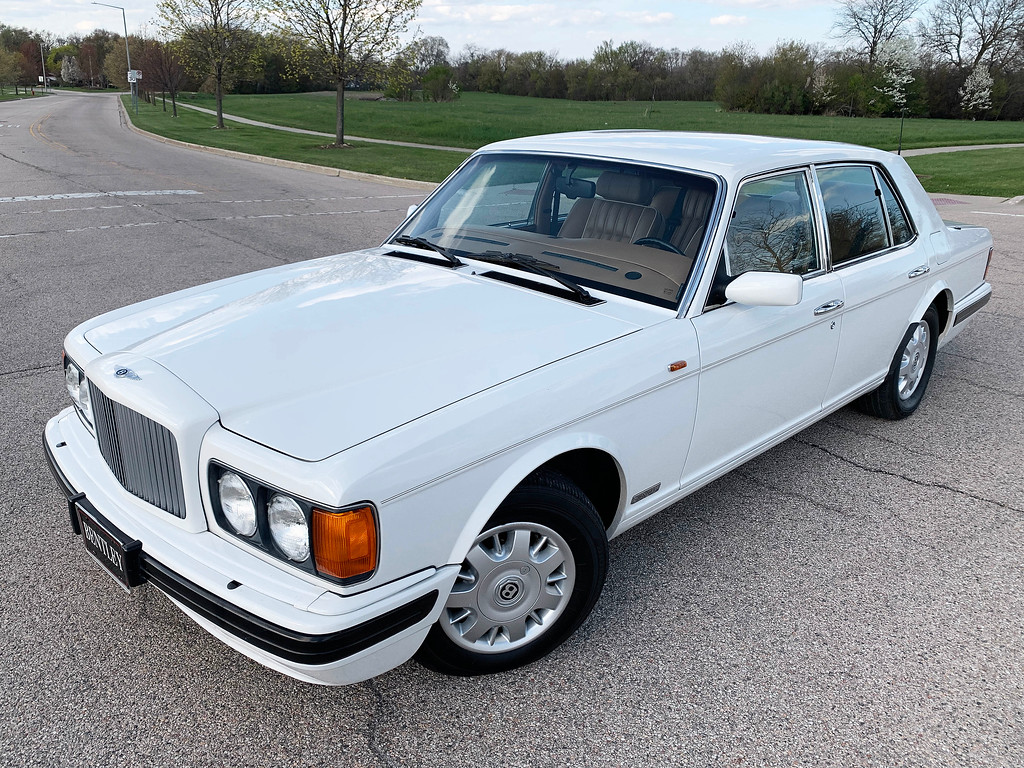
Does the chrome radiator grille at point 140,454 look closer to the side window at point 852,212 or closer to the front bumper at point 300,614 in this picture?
the front bumper at point 300,614

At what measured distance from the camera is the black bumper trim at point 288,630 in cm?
204

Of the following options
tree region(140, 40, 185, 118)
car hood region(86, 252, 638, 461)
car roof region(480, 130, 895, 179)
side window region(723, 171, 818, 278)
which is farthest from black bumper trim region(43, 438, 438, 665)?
tree region(140, 40, 185, 118)

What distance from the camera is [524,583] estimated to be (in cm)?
259

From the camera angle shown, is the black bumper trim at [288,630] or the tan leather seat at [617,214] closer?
the black bumper trim at [288,630]

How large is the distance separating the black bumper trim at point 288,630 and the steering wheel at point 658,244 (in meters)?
1.72

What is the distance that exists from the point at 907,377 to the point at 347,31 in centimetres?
2309

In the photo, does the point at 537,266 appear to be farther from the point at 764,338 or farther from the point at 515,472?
the point at 515,472

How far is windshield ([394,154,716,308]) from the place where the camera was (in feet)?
10.5

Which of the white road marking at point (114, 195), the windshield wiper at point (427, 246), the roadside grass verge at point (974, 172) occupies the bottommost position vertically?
the white road marking at point (114, 195)

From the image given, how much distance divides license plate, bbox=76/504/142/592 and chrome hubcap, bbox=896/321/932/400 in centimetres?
405

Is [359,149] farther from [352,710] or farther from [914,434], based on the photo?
[352,710]

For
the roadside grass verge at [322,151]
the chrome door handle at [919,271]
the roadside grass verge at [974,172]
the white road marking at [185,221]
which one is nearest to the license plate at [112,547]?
the chrome door handle at [919,271]

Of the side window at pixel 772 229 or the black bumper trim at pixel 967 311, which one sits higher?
the side window at pixel 772 229

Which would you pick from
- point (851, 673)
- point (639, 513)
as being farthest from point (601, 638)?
point (851, 673)
